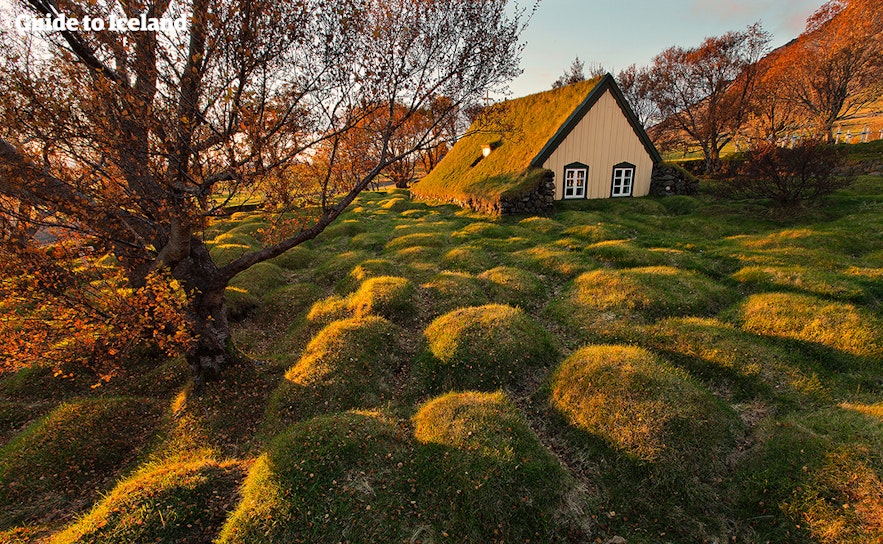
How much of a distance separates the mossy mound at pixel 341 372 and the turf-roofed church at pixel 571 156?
16892 mm

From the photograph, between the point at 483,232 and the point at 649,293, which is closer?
the point at 649,293

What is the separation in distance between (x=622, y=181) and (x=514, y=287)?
68.2ft

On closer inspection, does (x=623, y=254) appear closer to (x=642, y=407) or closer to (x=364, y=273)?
(x=642, y=407)

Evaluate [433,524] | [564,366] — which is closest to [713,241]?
[564,366]

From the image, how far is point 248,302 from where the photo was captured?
14062mm

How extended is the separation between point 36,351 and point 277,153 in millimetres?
5225

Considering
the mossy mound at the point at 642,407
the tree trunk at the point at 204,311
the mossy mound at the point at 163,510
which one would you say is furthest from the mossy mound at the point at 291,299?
the mossy mound at the point at 642,407

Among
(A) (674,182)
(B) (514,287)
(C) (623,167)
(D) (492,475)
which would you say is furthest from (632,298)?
(A) (674,182)

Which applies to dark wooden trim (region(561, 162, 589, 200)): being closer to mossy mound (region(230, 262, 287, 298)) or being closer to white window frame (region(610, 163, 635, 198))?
white window frame (region(610, 163, 635, 198))

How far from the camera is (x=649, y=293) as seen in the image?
12.1 metres

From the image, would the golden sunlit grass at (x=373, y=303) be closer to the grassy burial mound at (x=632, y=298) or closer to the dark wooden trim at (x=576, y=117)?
the grassy burial mound at (x=632, y=298)

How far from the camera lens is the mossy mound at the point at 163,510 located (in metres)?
5.33

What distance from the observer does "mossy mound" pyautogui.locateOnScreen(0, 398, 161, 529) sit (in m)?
6.51

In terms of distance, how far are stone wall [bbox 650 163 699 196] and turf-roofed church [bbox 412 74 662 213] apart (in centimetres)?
85
